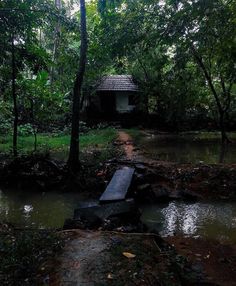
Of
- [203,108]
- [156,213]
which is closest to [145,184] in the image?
[156,213]

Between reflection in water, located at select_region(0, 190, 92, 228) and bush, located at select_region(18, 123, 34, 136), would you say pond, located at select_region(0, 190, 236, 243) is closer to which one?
reflection in water, located at select_region(0, 190, 92, 228)

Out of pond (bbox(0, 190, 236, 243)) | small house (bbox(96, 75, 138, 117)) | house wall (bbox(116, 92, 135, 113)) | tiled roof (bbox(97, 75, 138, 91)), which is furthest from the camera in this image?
house wall (bbox(116, 92, 135, 113))

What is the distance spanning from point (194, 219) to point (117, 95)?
25.1 meters

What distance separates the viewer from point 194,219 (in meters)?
8.52

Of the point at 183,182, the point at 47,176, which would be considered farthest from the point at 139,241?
the point at 47,176

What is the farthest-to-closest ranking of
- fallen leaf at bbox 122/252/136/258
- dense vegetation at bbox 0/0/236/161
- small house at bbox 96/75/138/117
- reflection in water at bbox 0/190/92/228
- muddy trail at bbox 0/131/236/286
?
1. small house at bbox 96/75/138/117
2. dense vegetation at bbox 0/0/236/161
3. reflection in water at bbox 0/190/92/228
4. fallen leaf at bbox 122/252/136/258
5. muddy trail at bbox 0/131/236/286

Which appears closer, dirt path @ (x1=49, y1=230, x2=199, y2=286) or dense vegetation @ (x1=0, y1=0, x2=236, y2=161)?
dirt path @ (x1=49, y1=230, x2=199, y2=286)

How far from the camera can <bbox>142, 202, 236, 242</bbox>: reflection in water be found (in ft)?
25.5

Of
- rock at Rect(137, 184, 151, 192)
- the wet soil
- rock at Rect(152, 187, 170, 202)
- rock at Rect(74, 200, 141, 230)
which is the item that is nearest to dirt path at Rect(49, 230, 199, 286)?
the wet soil

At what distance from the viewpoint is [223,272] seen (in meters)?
5.78

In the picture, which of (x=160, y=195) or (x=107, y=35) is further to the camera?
(x=107, y=35)

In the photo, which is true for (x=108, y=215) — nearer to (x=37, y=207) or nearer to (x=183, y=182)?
(x=37, y=207)

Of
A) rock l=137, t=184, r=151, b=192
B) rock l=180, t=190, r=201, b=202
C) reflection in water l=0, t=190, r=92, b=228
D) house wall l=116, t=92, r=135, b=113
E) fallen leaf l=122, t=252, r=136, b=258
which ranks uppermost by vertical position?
house wall l=116, t=92, r=135, b=113

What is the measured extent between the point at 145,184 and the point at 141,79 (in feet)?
71.8
